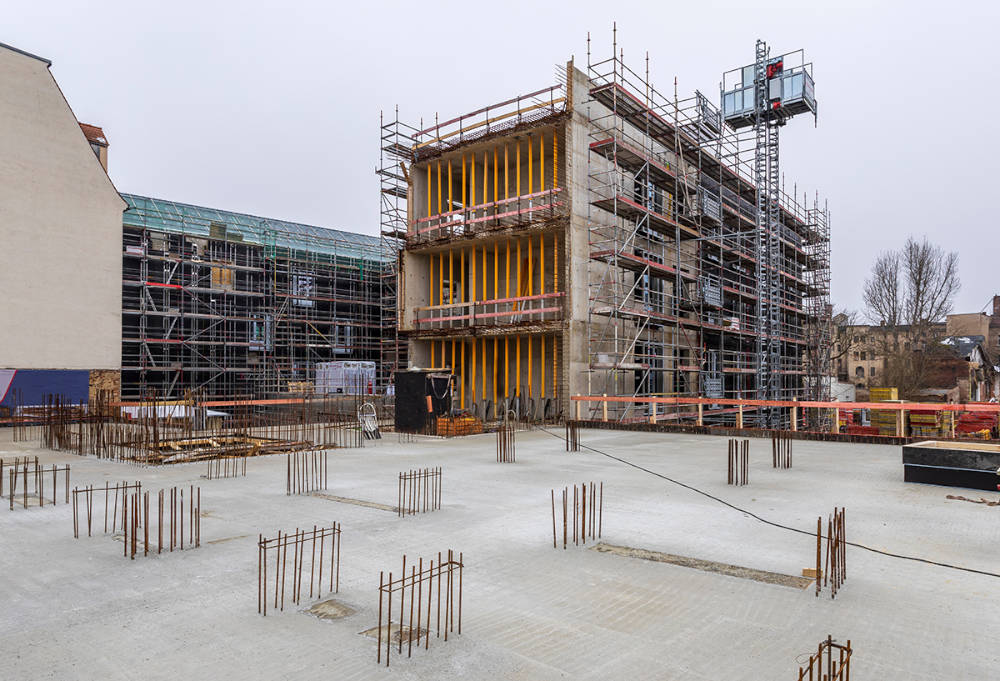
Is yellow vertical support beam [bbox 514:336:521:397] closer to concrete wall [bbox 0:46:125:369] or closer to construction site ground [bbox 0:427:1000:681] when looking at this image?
construction site ground [bbox 0:427:1000:681]

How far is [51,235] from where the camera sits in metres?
30.3

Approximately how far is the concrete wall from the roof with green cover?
119 inches

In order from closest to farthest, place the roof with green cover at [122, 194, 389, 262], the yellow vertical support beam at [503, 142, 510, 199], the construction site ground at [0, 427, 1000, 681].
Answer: the construction site ground at [0, 427, 1000, 681]
the yellow vertical support beam at [503, 142, 510, 199]
the roof with green cover at [122, 194, 389, 262]

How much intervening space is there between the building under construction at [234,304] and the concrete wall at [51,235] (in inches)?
131

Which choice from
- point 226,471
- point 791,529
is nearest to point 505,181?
point 226,471

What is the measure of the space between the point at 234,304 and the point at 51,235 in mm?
11378

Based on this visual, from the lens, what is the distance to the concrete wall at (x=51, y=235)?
28906 millimetres


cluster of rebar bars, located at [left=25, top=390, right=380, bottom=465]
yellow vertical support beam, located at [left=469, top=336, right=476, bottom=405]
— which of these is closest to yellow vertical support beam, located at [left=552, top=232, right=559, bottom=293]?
yellow vertical support beam, located at [left=469, top=336, right=476, bottom=405]

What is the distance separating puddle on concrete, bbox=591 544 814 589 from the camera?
6.21 metres

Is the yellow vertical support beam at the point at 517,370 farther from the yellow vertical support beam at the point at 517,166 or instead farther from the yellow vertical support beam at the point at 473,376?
the yellow vertical support beam at the point at 517,166

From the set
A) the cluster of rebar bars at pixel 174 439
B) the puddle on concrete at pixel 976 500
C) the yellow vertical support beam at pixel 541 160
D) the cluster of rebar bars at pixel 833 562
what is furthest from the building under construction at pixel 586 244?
the cluster of rebar bars at pixel 833 562

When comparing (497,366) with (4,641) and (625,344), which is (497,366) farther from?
(4,641)

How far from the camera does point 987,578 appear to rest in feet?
20.4

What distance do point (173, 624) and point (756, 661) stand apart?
4.62 meters
